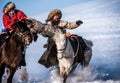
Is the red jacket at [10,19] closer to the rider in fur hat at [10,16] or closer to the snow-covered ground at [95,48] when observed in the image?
the rider in fur hat at [10,16]

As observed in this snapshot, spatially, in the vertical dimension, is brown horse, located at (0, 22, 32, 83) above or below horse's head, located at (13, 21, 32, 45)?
below

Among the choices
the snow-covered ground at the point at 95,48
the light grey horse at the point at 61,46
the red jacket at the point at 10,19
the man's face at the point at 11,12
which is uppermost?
the man's face at the point at 11,12

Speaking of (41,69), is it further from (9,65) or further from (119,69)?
(9,65)

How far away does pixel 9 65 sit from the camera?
9.66 m

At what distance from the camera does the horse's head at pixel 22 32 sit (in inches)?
372

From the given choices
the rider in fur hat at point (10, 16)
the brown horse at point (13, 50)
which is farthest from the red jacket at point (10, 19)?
the brown horse at point (13, 50)

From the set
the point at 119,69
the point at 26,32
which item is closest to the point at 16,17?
the point at 26,32

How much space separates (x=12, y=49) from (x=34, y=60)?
5.24 metres

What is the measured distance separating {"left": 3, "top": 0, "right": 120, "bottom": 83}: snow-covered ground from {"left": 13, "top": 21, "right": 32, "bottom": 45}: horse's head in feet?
4.14

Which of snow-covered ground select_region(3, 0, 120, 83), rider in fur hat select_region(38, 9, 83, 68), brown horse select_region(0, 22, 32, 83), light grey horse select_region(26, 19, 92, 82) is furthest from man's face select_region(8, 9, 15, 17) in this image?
snow-covered ground select_region(3, 0, 120, 83)

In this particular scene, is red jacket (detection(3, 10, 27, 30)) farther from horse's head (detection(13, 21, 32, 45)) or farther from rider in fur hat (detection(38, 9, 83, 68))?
rider in fur hat (detection(38, 9, 83, 68))

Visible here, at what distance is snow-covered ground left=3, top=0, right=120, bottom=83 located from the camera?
1123cm

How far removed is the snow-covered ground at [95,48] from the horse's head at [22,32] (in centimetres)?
126

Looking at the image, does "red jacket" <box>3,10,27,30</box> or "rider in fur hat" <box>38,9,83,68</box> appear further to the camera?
"red jacket" <box>3,10,27,30</box>
